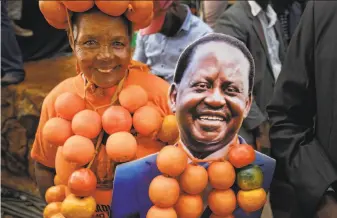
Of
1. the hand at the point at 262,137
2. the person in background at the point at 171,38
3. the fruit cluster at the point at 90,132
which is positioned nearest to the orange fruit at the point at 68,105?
the fruit cluster at the point at 90,132

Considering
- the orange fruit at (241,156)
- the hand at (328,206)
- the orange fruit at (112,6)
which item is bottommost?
the hand at (328,206)

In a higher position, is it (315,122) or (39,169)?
(315,122)

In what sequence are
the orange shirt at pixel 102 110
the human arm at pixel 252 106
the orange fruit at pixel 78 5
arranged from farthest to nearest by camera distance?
the human arm at pixel 252 106 < the orange shirt at pixel 102 110 < the orange fruit at pixel 78 5

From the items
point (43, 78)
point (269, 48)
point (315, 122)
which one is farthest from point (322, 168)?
point (43, 78)

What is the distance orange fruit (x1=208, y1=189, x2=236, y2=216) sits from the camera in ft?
3.09

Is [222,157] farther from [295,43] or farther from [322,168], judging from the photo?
[295,43]

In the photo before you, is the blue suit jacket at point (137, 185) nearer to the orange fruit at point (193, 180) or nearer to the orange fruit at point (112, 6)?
the orange fruit at point (193, 180)

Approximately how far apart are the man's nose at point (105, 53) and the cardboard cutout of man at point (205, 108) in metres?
0.15

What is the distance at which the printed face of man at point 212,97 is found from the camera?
94 centimetres

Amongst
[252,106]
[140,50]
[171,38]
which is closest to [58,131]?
[252,106]

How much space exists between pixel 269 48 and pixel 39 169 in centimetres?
125

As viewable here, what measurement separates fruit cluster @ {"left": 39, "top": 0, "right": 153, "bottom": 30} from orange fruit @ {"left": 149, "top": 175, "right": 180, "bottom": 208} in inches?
13.6

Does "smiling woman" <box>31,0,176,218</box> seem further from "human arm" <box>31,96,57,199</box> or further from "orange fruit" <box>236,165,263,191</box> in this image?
"orange fruit" <box>236,165,263,191</box>

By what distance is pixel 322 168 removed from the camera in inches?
41.9
